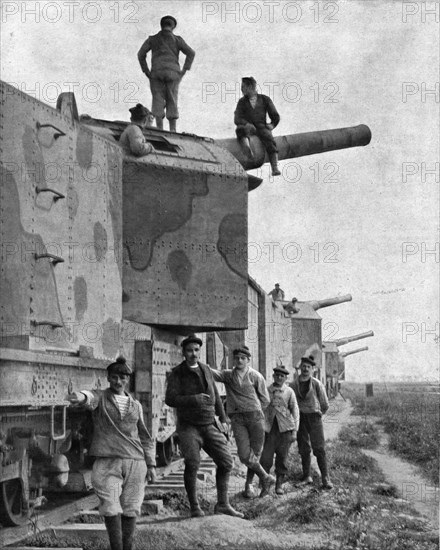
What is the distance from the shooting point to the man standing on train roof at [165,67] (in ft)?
37.3

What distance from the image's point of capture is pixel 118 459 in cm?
606

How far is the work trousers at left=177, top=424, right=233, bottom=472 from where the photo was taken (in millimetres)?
7477

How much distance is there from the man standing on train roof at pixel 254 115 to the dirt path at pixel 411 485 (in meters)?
4.13

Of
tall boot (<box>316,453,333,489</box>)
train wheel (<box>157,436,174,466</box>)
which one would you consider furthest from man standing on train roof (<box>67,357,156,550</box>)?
tall boot (<box>316,453,333,489</box>)

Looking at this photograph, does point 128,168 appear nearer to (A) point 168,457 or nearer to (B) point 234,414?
(B) point 234,414

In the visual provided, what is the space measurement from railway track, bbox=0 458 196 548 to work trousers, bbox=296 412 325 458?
122cm

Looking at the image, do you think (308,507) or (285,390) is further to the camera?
(285,390)

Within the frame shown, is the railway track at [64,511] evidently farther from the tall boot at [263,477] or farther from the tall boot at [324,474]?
the tall boot at [324,474]

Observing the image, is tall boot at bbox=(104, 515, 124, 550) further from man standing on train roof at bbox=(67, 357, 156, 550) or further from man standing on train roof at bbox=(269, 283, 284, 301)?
man standing on train roof at bbox=(269, 283, 284, 301)

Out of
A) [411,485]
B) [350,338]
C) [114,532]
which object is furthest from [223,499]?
[350,338]

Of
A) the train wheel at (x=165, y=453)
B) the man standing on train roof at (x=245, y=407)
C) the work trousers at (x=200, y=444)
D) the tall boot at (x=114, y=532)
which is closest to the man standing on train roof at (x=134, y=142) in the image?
the man standing on train roof at (x=245, y=407)

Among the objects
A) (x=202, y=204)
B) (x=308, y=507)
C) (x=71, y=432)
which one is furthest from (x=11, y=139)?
(x=308, y=507)

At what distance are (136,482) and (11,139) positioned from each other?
2.63 metres

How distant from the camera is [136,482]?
6109 millimetres
